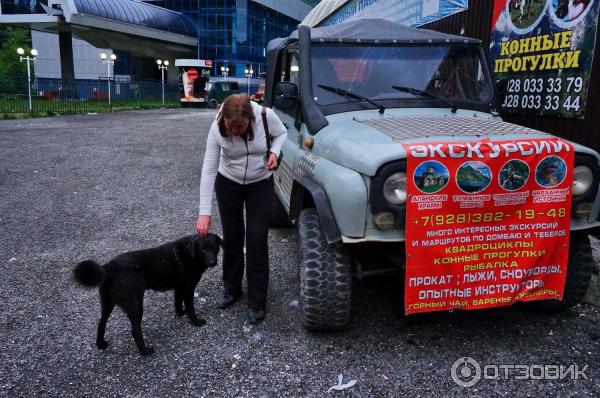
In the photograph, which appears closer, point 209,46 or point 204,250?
point 204,250

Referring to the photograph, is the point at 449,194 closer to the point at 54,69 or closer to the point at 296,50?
the point at 296,50

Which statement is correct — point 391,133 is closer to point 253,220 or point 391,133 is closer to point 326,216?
point 326,216

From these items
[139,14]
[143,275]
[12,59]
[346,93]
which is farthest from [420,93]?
[139,14]

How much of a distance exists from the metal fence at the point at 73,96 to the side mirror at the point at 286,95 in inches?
841

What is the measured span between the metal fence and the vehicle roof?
2127 centimetres

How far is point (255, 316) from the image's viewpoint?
386 centimetres

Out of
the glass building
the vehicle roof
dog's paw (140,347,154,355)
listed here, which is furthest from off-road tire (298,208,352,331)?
the glass building

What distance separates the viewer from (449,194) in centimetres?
307

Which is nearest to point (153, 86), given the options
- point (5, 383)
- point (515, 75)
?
point (515, 75)

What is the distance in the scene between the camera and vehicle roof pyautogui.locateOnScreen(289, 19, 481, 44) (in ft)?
14.4

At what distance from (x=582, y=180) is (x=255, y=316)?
2.50m

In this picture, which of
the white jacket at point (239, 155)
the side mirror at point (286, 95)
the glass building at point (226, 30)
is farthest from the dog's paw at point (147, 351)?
the glass building at point (226, 30)

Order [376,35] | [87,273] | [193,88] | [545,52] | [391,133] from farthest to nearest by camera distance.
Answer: [193,88] → [545,52] → [376,35] → [391,133] → [87,273]

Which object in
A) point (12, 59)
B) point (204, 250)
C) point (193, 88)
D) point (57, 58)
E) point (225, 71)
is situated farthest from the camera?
point (57, 58)
